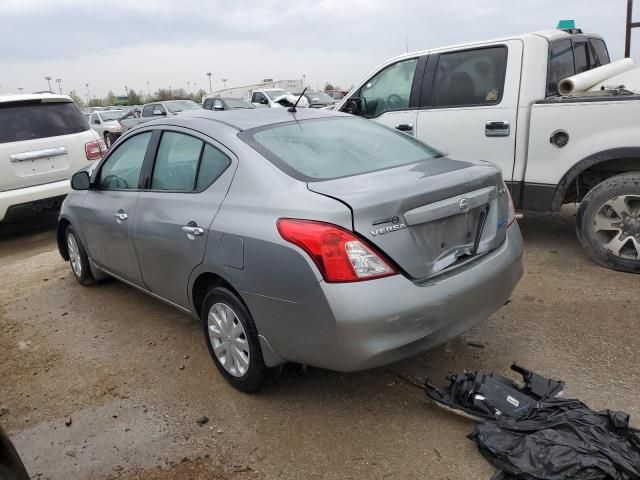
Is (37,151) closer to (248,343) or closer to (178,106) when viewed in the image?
(248,343)

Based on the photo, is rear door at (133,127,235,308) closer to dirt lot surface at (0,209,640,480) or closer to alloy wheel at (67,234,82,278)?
dirt lot surface at (0,209,640,480)

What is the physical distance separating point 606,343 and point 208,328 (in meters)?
2.48

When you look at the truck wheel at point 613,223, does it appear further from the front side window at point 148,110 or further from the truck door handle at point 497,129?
the front side window at point 148,110

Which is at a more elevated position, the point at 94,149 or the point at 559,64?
the point at 559,64

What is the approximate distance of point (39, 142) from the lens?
22.5ft

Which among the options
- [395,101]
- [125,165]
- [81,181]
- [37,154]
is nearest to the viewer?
[125,165]

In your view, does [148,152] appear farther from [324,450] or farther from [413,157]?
[324,450]

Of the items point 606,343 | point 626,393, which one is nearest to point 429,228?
point 626,393

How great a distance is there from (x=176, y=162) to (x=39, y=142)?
4204 mm

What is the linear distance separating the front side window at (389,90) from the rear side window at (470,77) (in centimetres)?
36

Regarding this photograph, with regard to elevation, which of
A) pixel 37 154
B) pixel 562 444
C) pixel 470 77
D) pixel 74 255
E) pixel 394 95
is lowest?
pixel 562 444

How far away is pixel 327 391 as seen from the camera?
3.16 meters

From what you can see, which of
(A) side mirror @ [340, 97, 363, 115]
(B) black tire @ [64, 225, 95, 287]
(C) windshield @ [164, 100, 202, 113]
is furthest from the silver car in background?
(C) windshield @ [164, 100, 202, 113]

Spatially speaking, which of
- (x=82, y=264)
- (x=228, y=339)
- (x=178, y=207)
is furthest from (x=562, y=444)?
(x=82, y=264)
